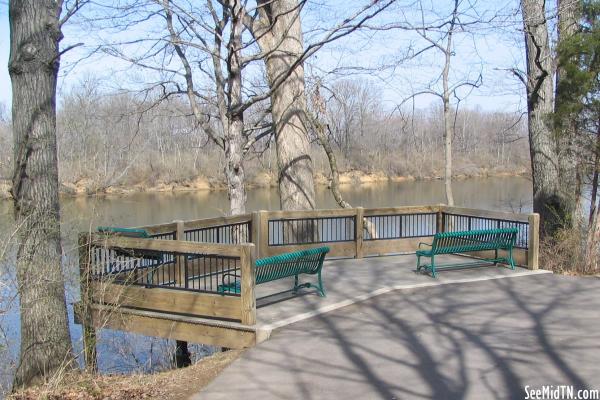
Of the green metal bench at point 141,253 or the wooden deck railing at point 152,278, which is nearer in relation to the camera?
the wooden deck railing at point 152,278

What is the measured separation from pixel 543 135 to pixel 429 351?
9.23 m

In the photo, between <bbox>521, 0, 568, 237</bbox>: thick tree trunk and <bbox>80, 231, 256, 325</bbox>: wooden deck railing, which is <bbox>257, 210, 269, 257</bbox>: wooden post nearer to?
<bbox>80, 231, 256, 325</bbox>: wooden deck railing

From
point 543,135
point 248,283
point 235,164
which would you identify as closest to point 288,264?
point 248,283

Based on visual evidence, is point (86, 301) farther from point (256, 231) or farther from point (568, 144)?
point (568, 144)

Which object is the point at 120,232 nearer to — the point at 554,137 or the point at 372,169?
the point at 554,137

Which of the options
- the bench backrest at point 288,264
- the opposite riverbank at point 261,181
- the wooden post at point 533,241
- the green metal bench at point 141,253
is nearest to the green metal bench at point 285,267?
the bench backrest at point 288,264

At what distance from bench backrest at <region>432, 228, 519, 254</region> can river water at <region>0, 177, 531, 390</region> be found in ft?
16.6

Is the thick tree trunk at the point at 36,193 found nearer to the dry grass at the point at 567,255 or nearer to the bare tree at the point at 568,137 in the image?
the dry grass at the point at 567,255

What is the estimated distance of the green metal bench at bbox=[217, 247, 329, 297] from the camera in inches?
299

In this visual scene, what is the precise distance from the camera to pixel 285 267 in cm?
809

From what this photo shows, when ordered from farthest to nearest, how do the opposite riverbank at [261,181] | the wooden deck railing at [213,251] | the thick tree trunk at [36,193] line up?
the opposite riverbank at [261,181]
the wooden deck railing at [213,251]
the thick tree trunk at [36,193]

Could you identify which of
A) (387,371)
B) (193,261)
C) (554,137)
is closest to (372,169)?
(554,137)

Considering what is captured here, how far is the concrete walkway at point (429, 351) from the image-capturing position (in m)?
5.40

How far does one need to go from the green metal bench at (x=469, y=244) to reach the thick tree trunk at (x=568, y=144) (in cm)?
294
